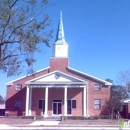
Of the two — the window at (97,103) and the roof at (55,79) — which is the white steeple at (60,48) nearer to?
the roof at (55,79)

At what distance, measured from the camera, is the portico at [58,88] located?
3500cm

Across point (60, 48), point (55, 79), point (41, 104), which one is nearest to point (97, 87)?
point (55, 79)

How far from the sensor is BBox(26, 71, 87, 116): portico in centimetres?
3500

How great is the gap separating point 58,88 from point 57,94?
108cm

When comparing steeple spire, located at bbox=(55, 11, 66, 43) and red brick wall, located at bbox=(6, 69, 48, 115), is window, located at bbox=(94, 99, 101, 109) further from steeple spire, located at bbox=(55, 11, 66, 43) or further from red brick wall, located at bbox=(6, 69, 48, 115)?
steeple spire, located at bbox=(55, 11, 66, 43)

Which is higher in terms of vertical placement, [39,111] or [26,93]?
[26,93]

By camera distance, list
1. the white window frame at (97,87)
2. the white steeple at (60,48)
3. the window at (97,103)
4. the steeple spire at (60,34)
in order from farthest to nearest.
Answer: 1. the steeple spire at (60,34)
2. the white steeple at (60,48)
3. the white window frame at (97,87)
4. the window at (97,103)

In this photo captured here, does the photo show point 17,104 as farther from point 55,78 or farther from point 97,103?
point 97,103

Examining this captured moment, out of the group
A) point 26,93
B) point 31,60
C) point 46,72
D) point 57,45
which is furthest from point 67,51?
point 31,60

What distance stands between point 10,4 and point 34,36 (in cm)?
270

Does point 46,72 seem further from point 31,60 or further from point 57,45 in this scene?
point 31,60

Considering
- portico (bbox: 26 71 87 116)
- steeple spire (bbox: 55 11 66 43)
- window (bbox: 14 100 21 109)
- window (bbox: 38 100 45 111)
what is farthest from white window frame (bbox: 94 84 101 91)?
window (bbox: 14 100 21 109)

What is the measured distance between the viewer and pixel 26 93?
36906 millimetres

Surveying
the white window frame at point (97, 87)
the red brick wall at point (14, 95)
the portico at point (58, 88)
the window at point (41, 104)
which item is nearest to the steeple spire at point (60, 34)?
the red brick wall at point (14, 95)
